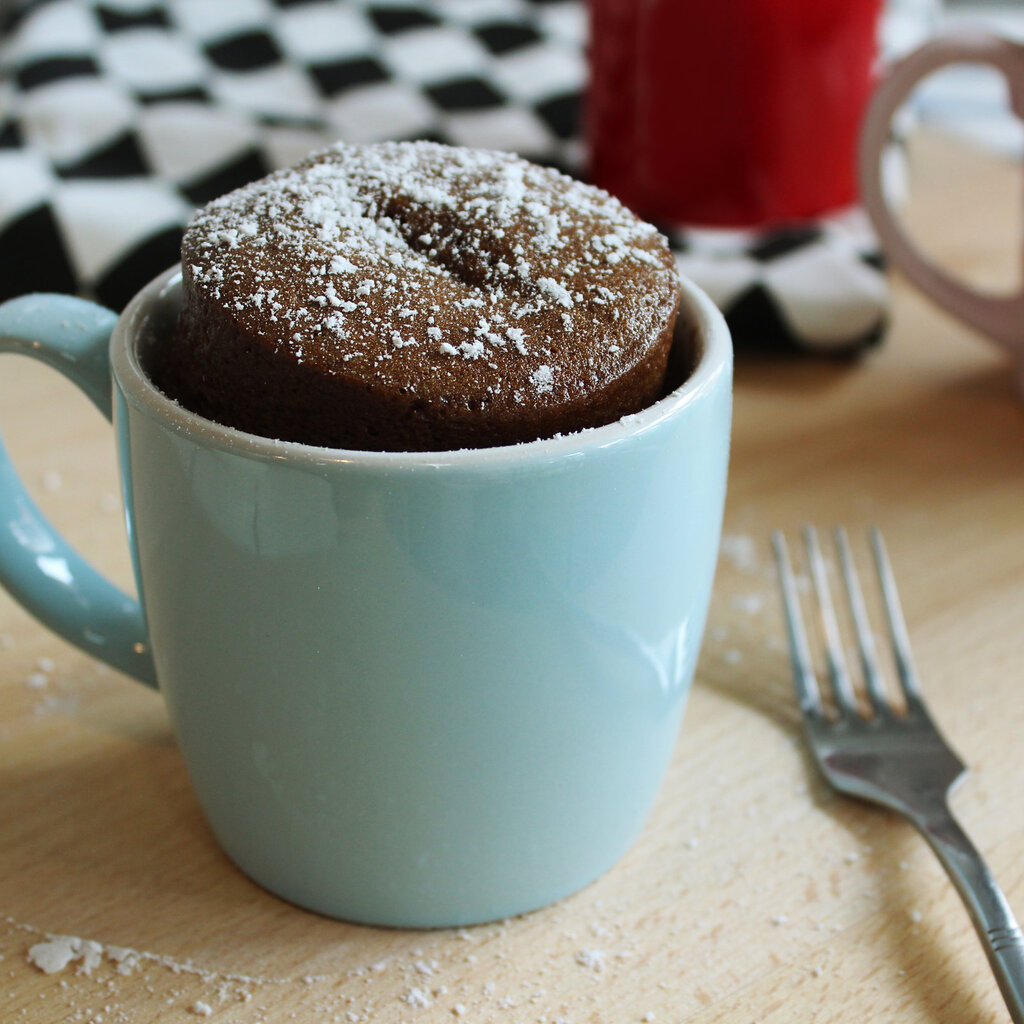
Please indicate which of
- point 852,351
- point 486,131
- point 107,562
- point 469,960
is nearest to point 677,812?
point 469,960

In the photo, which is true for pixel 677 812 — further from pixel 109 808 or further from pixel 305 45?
pixel 305 45

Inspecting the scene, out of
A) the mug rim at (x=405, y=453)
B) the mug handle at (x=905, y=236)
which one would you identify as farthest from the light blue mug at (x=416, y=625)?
the mug handle at (x=905, y=236)

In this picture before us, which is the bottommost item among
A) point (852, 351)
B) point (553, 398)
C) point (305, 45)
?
point (852, 351)

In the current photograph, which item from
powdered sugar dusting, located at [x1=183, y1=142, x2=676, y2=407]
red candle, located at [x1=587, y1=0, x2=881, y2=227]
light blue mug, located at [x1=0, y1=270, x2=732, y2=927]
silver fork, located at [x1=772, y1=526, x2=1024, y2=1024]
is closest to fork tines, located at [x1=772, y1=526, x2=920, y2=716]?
silver fork, located at [x1=772, y1=526, x2=1024, y2=1024]

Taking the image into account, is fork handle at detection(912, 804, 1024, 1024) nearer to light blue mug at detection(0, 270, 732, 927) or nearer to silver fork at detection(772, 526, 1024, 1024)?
silver fork at detection(772, 526, 1024, 1024)

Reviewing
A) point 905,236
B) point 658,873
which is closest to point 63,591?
point 658,873

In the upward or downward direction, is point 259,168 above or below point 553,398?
below
